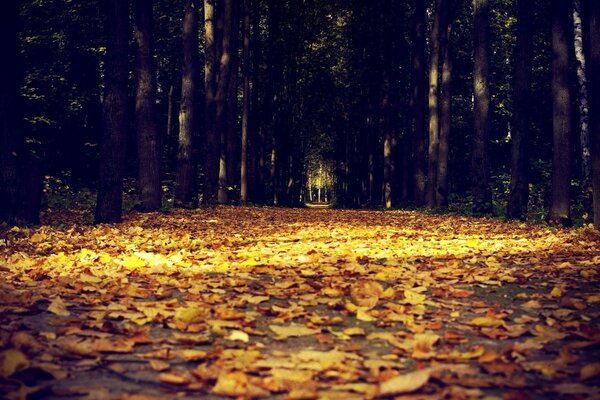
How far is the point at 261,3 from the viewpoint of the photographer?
2955 centimetres

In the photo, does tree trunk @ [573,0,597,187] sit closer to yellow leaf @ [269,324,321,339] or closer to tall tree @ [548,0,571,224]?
tall tree @ [548,0,571,224]

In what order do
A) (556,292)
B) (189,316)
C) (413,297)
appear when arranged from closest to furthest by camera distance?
(189,316), (413,297), (556,292)

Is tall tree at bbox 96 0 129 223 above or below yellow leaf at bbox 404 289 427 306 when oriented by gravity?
above

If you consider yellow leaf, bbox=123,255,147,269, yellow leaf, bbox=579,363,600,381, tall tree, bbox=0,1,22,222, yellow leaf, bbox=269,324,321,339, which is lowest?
yellow leaf, bbox=269,324,321,339

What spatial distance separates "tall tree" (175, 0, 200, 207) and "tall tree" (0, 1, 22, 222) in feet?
21.3

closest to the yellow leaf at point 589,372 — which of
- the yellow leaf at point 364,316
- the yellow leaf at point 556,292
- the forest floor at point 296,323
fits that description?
the forest floor at point 296,323

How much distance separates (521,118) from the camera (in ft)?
47.2

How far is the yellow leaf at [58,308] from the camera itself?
3627mm

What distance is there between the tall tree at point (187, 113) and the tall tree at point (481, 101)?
8503mm

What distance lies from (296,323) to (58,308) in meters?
1.67

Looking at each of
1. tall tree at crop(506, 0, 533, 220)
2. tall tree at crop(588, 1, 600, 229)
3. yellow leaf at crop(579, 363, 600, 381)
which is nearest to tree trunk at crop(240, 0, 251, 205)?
tall tree at crop(506, 0, 533, 220)

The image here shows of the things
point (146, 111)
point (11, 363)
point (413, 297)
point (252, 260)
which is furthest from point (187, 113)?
point (11, 363)

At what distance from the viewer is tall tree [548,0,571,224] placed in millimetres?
10961

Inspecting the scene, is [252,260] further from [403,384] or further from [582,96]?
[582,96]
